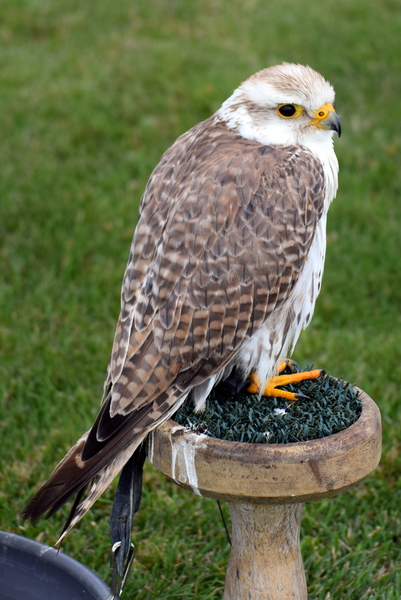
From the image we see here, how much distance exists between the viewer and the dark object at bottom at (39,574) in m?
2.44

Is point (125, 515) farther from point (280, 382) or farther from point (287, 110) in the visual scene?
point (287, 110)

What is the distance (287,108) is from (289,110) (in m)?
0.02

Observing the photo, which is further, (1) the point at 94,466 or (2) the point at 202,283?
(2) the point at 202,283

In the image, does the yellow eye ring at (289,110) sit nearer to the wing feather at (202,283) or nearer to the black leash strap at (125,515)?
the wing feather at (202,283)

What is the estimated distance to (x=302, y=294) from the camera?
2.63 m

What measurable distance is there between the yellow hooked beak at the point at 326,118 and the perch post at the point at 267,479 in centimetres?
101

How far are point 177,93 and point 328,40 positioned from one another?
2047 millimetres

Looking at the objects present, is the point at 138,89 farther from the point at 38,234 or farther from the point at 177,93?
the point at 38,234

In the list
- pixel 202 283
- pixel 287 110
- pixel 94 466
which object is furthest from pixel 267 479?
pixel 287 110

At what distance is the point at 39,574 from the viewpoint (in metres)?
2.57

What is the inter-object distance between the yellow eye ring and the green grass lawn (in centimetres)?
177

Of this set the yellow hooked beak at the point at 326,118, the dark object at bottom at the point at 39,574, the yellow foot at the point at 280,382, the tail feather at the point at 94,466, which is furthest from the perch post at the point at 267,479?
the yellow hooked beak at the point at 326,118

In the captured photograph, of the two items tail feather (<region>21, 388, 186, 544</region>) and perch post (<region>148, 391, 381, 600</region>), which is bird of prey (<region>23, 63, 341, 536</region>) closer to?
tail feather (<region>21, 388, 186, 544</region>)

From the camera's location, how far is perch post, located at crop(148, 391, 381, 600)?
2215 millimetres
